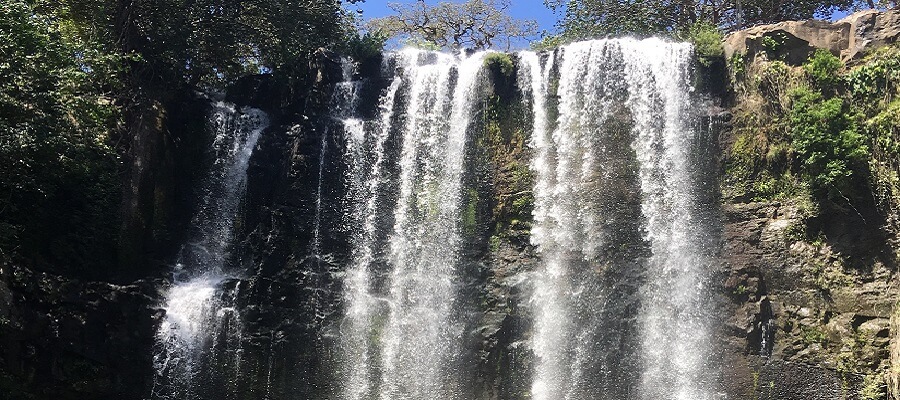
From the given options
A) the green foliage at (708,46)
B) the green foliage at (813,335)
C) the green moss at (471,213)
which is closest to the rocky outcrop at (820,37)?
the green foliage at (708,46)

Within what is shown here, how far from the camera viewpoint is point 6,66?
459 inches

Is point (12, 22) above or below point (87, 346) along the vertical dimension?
above

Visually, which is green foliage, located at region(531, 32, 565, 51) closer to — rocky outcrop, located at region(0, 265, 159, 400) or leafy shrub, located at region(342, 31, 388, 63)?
leafy shrub, located at region(342, 31, 388, 63)

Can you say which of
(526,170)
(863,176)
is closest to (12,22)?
(526,170)

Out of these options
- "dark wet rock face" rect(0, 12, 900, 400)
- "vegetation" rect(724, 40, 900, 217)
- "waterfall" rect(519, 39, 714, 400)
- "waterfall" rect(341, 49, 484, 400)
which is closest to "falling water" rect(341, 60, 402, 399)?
"waterfall" rect(341, 49, 484, 400)

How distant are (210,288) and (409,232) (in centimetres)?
413

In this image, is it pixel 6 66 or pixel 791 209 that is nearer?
pixel 6 66

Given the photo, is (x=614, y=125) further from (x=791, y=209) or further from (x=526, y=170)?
(x=791, y=209)

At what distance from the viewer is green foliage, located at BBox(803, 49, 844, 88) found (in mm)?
14016

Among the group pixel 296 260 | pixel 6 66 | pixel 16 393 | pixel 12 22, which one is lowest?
pixel 16 393

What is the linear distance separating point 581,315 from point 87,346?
9011mm

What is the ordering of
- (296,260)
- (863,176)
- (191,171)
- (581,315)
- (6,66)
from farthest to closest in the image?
(191,171)
(296,260)
(581,315)
(863,176)
(6,66)

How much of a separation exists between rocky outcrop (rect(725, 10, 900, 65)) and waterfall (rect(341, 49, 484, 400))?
5739 millimetres

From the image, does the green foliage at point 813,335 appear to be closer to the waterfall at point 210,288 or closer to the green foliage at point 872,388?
the green foliage at point 872,388
